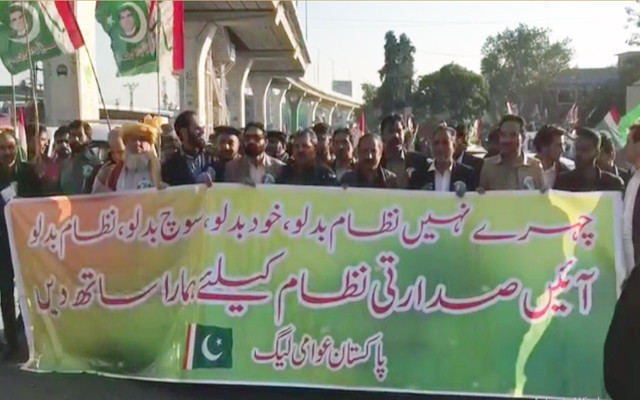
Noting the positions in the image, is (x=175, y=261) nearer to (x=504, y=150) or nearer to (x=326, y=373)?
(x=326, y=373)

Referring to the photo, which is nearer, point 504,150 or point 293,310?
point 293,310

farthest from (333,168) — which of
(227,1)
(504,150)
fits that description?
(227,1)

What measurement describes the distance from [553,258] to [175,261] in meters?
2.07

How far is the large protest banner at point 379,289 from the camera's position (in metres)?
4.62

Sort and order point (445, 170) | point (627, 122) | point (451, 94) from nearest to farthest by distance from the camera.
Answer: point (445, 170), point (627, 122), point (451, 94)

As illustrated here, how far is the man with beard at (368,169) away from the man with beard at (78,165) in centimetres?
193

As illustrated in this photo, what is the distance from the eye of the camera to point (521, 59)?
10881 cm

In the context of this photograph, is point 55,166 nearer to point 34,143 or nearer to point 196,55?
point 34,143

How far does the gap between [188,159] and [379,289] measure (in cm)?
204

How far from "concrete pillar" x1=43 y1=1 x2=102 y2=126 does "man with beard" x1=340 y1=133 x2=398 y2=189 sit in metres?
12.7

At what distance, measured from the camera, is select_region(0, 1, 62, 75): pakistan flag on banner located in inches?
353

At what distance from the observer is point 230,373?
4762 millimetres

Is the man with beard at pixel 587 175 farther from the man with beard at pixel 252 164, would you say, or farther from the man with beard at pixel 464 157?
the man with beard at pixel 252 164

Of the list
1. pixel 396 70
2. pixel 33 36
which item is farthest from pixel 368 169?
pixel 396 70
